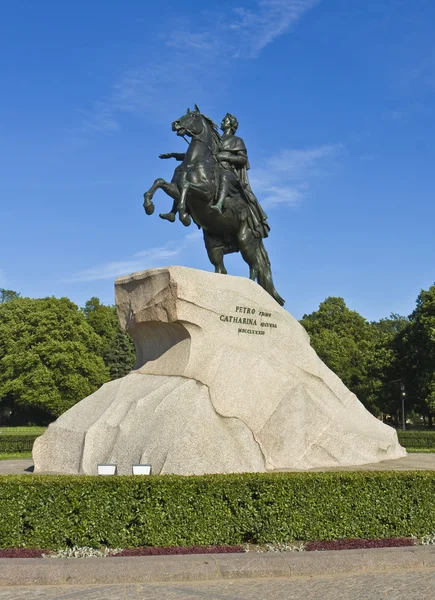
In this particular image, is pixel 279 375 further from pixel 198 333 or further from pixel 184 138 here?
pixel 184 138

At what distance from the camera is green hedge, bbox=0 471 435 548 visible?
22.9 ft

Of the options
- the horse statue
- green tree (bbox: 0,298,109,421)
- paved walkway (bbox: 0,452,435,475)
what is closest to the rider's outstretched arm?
the horse statue

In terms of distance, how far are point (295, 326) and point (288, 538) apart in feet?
21.5

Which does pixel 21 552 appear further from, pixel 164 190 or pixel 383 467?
pixel 164 190

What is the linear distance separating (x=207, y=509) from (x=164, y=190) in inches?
321

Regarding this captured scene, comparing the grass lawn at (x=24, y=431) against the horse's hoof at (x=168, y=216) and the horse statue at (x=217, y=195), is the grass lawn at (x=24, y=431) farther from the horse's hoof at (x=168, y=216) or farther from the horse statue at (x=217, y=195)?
the horse's hoof at (x=168, y=216)

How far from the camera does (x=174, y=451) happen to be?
10102 millimetres

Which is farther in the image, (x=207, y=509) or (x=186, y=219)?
(x=186, y=219)

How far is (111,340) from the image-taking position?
5816 cm

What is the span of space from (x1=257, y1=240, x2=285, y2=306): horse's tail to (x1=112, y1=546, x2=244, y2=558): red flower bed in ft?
31.3

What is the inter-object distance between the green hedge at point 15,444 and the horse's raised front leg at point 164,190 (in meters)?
10.8

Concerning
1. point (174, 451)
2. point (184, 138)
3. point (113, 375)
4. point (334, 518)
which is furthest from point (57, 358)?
point (334, 518)

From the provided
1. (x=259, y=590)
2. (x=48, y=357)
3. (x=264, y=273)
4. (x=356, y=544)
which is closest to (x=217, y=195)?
(x=264, y=273)

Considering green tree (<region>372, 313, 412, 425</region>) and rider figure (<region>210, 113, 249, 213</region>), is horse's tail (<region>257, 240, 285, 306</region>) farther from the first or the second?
green tree (<region>372, 313, 412, 425</region>)
